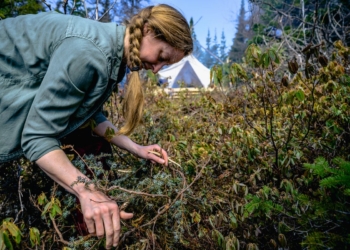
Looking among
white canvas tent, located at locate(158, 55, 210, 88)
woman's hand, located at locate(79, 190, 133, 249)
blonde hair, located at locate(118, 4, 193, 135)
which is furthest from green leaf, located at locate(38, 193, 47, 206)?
white canvas tent, located at locate(158, 55, 210, 88)

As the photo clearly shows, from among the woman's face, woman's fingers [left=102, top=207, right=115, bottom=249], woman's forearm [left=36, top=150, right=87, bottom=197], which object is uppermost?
the woman's face

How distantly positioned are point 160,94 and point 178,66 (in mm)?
13760

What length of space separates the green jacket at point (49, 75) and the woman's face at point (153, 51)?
0.11 metres

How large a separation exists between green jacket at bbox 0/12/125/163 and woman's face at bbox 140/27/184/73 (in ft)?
0.35

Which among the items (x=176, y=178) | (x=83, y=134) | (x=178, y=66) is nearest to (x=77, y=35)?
(x=83, y=134)

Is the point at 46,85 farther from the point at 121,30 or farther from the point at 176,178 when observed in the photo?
the point at 176,178

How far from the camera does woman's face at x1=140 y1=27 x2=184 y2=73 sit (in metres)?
1.45

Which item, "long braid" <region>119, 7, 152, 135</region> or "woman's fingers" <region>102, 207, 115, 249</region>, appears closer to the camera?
"woman's fingers" <region>102, 207, 115, 249</region>

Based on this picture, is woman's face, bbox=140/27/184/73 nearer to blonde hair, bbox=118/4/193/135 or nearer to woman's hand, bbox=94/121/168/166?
blonde hair, bbox=118/4/193/135

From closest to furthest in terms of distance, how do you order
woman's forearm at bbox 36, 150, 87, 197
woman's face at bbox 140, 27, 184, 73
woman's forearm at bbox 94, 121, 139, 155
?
1. woman's forearm at bbox 36, 150, 87, 197
2. woman's face at bbox 140, 27, 184, 73
3. woman's forearm at bbox 94, 121, 139, 155

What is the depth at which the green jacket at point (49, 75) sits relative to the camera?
1.17 meters

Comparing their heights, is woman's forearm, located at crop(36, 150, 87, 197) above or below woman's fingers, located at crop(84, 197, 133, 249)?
above

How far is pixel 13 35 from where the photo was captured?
1.40 m

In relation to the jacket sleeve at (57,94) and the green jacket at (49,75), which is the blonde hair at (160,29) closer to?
the green jacket at (49,75)
